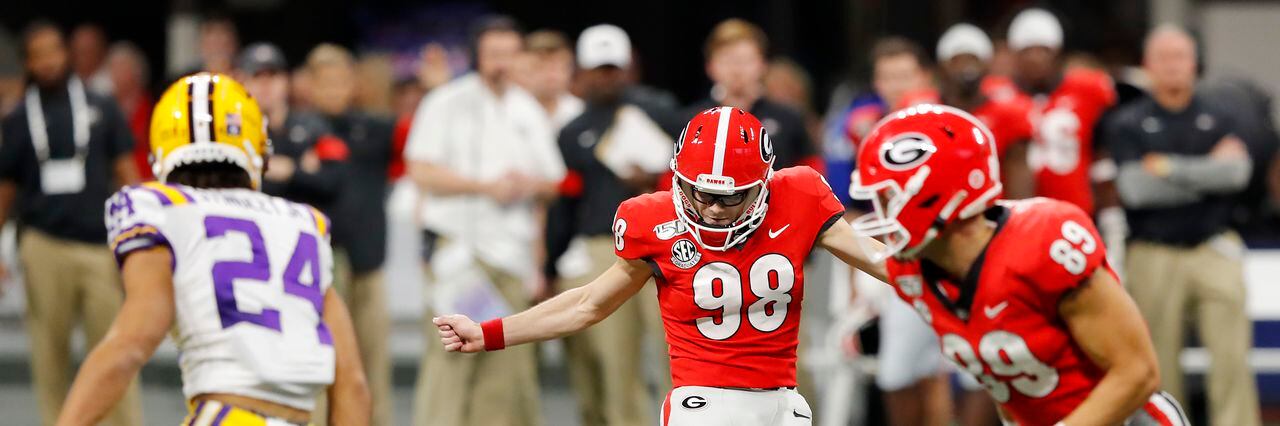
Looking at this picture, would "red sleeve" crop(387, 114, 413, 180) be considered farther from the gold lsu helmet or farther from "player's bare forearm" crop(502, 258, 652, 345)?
the gold lsu helmet

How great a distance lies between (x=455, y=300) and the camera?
7.33m

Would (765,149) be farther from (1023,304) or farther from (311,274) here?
(311,274)

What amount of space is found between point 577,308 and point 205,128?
109 centimetres

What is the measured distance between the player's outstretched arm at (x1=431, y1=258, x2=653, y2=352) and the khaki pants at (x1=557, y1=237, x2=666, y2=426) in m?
2.67

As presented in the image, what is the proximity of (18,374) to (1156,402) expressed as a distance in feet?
25.5

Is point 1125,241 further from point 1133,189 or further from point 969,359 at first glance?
point 969,359

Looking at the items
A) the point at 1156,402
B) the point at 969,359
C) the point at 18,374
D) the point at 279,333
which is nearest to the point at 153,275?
the point at 279,333

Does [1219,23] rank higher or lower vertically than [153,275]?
lower

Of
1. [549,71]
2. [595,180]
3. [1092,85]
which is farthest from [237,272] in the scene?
[1092,85]

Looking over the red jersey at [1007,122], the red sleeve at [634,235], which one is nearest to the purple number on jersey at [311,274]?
the red sleeve at [634,235]

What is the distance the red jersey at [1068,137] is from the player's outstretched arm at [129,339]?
473cm

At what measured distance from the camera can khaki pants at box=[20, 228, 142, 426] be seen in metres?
7.25

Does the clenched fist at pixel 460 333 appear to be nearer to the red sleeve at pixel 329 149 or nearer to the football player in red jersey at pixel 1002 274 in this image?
the football player in red jersey at pixel 1002 274

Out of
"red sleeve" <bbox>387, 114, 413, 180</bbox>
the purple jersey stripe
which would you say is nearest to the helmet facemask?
the purple jersey stripe
